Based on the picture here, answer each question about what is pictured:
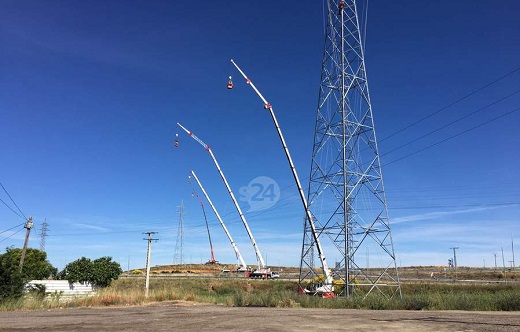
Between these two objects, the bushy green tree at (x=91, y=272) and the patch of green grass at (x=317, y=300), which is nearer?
the patch of green grass at (x=317, y=300)

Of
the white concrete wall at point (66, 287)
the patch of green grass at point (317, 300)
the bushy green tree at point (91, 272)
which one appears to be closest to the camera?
the patch of green grass at point (317, 300)

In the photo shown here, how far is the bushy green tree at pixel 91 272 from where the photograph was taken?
188 feet

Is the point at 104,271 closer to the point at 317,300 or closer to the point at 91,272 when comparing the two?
the point at 91,272

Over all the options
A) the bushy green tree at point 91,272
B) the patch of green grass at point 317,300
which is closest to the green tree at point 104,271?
the bushy green tree at point 91,272

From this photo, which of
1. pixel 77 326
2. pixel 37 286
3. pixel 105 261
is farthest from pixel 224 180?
pixel 77 326

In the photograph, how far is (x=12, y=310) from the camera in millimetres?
28859

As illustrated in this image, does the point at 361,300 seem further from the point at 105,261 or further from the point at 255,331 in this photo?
the point at 105,261

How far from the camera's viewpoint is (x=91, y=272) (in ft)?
190

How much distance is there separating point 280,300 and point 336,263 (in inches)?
297

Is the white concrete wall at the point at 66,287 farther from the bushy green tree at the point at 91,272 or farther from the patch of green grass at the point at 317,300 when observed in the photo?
the patch of green grass at the point at 317,300

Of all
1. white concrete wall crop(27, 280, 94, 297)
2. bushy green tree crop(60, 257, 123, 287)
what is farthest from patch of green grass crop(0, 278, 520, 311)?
bushy green tree crop(60, 257, 123, 287)

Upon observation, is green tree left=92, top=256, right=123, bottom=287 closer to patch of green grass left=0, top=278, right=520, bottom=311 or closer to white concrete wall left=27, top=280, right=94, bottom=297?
white concrete wall left=27, top=280, right=94, bottom=297

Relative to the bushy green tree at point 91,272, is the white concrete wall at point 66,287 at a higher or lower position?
lower

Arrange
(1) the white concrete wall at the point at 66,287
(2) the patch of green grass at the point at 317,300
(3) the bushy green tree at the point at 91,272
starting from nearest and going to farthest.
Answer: (2) the patch of green grass at the point at 317,300, (1) the white concrete wall at the point at 66,287, (3) the bushy green tree at the point at 91,272
